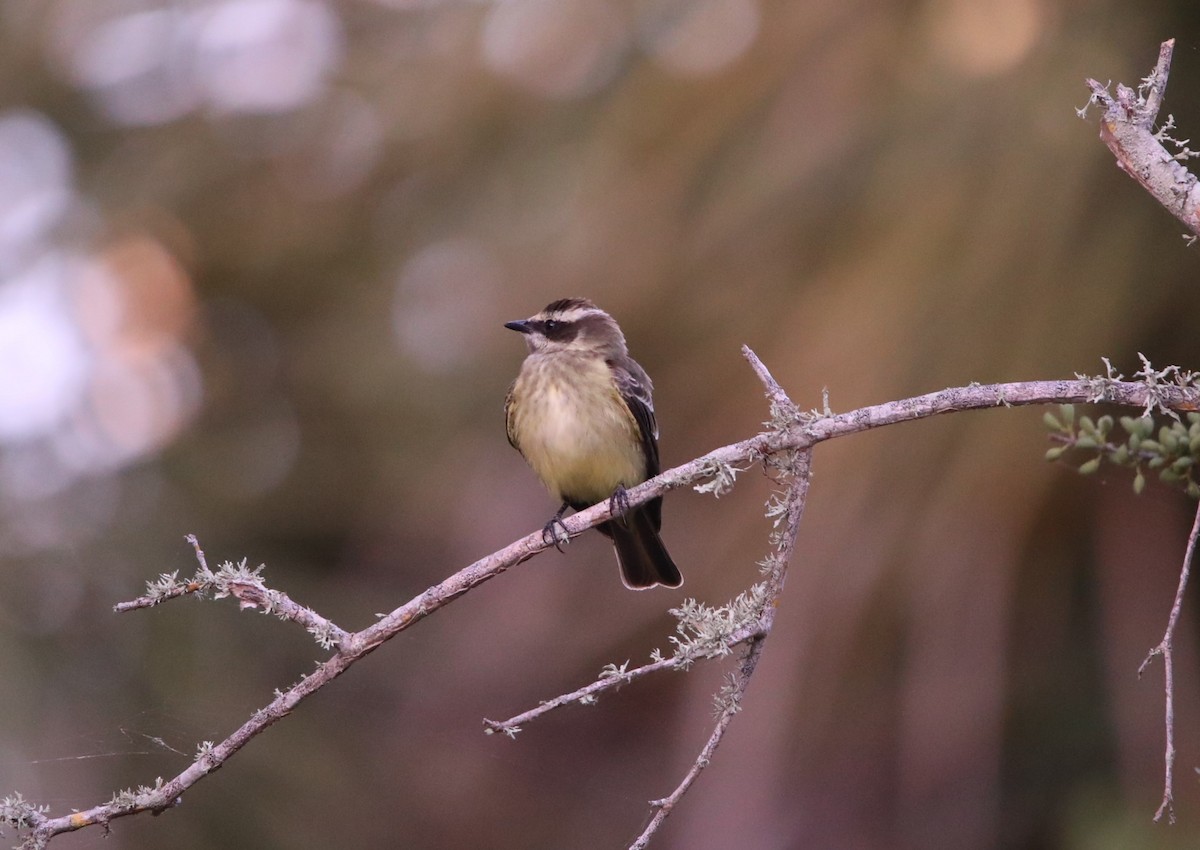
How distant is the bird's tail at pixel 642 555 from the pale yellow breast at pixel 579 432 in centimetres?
14

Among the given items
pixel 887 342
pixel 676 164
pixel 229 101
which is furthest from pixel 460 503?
pixel 229 101

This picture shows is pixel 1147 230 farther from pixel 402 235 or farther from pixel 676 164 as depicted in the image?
pixel 402 235

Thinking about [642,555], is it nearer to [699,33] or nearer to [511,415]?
[511,415]

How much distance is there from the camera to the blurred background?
143 inches

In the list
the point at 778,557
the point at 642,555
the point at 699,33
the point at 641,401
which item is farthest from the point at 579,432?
the point at 778,557

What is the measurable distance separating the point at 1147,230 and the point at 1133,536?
88 centimetres

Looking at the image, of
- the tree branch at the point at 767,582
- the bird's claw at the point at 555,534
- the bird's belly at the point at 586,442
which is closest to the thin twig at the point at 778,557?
the tree branch at the point at 767,582

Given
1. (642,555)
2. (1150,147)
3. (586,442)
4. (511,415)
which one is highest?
(511,415)

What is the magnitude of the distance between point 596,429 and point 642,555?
434 millimetres

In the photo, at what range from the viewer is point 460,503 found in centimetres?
500

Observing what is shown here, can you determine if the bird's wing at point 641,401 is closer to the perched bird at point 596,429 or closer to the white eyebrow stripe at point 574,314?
the perched bird at point 596,429

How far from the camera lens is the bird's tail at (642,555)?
4.03 meters

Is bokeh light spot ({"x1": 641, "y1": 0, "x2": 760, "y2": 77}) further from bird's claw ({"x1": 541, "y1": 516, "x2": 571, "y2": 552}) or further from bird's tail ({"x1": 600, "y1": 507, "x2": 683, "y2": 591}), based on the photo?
bird's claw ({"x1": 541, "y1": 516, "x2": 571, "y2": 552})

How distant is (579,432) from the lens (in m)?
4.14
